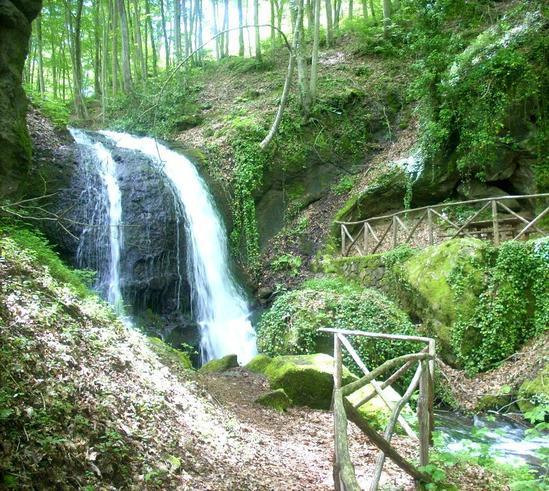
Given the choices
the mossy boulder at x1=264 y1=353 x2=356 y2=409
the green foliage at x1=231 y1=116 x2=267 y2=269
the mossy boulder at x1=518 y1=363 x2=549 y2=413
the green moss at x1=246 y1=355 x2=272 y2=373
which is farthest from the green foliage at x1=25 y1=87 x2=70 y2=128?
the mossy boulder at x1=518 y1=363 x2=549 y2=413

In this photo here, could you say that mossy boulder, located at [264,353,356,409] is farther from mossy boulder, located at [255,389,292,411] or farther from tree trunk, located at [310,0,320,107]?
tree trunk, located at [310,0,320,107]

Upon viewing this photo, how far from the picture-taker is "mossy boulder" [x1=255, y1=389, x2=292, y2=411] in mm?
6863

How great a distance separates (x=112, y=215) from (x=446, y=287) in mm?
8120

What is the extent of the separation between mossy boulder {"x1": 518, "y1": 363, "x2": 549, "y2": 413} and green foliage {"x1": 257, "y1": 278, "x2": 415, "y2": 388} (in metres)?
2.00

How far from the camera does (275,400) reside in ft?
22.8

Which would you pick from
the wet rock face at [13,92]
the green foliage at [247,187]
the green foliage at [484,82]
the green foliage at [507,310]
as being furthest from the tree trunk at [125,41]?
the green foliage at [507,310]

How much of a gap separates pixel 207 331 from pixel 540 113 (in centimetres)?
1043

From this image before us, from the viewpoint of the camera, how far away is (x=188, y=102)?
20094mm

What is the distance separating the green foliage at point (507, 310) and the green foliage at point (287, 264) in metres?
5.99

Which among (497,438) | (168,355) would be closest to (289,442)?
(168,355)

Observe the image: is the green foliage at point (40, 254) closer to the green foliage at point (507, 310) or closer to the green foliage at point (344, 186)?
the green foliage at point (507, 310)

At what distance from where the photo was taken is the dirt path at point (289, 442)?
465 cm

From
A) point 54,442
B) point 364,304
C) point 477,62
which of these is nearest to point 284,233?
point 364,304

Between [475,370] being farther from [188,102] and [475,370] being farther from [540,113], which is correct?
[188,102]
